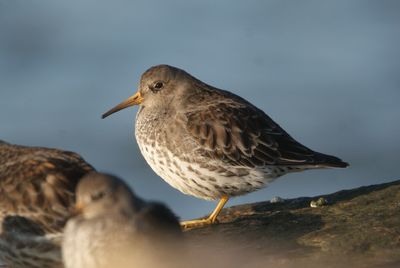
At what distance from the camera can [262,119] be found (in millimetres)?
12336

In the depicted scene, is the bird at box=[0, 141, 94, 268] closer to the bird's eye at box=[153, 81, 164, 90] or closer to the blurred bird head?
the blurred bird head

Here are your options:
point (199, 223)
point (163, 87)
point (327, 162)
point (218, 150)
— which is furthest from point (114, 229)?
point (163, 87)

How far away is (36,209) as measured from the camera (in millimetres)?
9344

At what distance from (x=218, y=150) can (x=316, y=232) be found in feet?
7.58

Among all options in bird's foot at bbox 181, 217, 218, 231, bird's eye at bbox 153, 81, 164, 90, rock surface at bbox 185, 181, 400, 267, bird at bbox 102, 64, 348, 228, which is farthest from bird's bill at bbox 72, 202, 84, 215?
bird's eye at bbox 153, 81, 164, 90

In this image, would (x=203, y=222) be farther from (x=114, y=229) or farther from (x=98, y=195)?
(x=114, y=229)

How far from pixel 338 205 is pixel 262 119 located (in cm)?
174

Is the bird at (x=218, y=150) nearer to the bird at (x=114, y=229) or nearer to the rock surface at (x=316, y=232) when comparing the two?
the rock surface at (x=316, y=232)

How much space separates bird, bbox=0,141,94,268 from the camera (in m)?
9.27

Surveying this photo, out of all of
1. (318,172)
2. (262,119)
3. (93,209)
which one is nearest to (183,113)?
(262,119)

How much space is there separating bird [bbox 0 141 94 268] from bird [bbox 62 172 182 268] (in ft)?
1.83

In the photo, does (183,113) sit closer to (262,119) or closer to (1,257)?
(262,119)

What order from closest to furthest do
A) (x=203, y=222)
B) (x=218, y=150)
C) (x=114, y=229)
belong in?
(x=114, y=229) < (x=203, y=222) < (x=218, y=150)

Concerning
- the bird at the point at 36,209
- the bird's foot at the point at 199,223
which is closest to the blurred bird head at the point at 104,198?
the bird at the point at 36,209
